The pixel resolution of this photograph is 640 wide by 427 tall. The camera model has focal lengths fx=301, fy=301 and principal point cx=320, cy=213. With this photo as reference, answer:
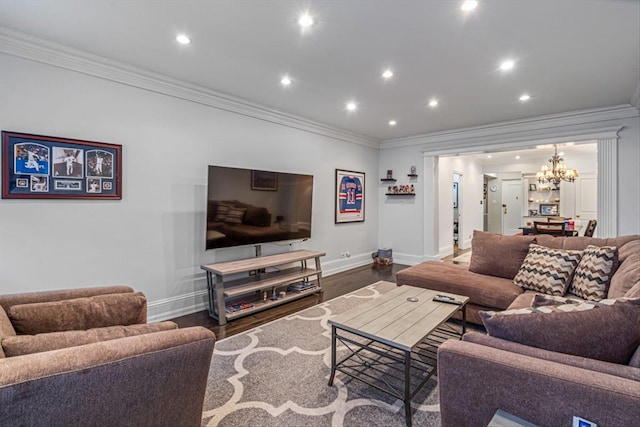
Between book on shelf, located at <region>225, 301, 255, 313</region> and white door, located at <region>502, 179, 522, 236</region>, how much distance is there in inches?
366

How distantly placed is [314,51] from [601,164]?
14.4ft

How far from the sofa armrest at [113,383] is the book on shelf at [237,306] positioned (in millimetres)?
2028

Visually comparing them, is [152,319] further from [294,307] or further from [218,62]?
[218,62]

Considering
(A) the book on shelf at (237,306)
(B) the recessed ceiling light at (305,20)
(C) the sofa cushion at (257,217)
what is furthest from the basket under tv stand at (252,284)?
(B) the recessed ceiling light at (305,20)

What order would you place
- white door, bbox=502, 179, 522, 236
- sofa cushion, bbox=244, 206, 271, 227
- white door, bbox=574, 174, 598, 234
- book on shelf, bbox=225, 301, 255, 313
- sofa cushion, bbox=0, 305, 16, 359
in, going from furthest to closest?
white door, bbox=502, 179, 522, 236 < white door, bbox=574, 174, 598, 234 < sofa cushion, bbox=244, 206, 271, 227 < book on shelf, bbox=225, 301, 255, 313 < sofa cushion, bbox=0, 305, 16, 359

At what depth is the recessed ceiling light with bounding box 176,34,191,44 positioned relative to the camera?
241 centimetres

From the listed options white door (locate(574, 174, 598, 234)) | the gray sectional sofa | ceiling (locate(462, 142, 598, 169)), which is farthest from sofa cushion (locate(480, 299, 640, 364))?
white door (locate(574, 174, 598, 234))

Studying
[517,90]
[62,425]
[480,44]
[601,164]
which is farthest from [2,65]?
[601,164]

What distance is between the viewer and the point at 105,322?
Result: 177cm

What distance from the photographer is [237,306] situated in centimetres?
345

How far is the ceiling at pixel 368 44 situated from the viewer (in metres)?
2.06

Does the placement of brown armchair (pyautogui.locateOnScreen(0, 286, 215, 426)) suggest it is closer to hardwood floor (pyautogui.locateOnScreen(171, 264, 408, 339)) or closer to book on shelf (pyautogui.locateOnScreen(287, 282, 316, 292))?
hardwood floor (pyautogui.locateOnScreen(171, 264, 408, 339))

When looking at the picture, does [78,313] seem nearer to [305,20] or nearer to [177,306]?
[177,306]

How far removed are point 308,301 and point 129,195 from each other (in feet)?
7.79
